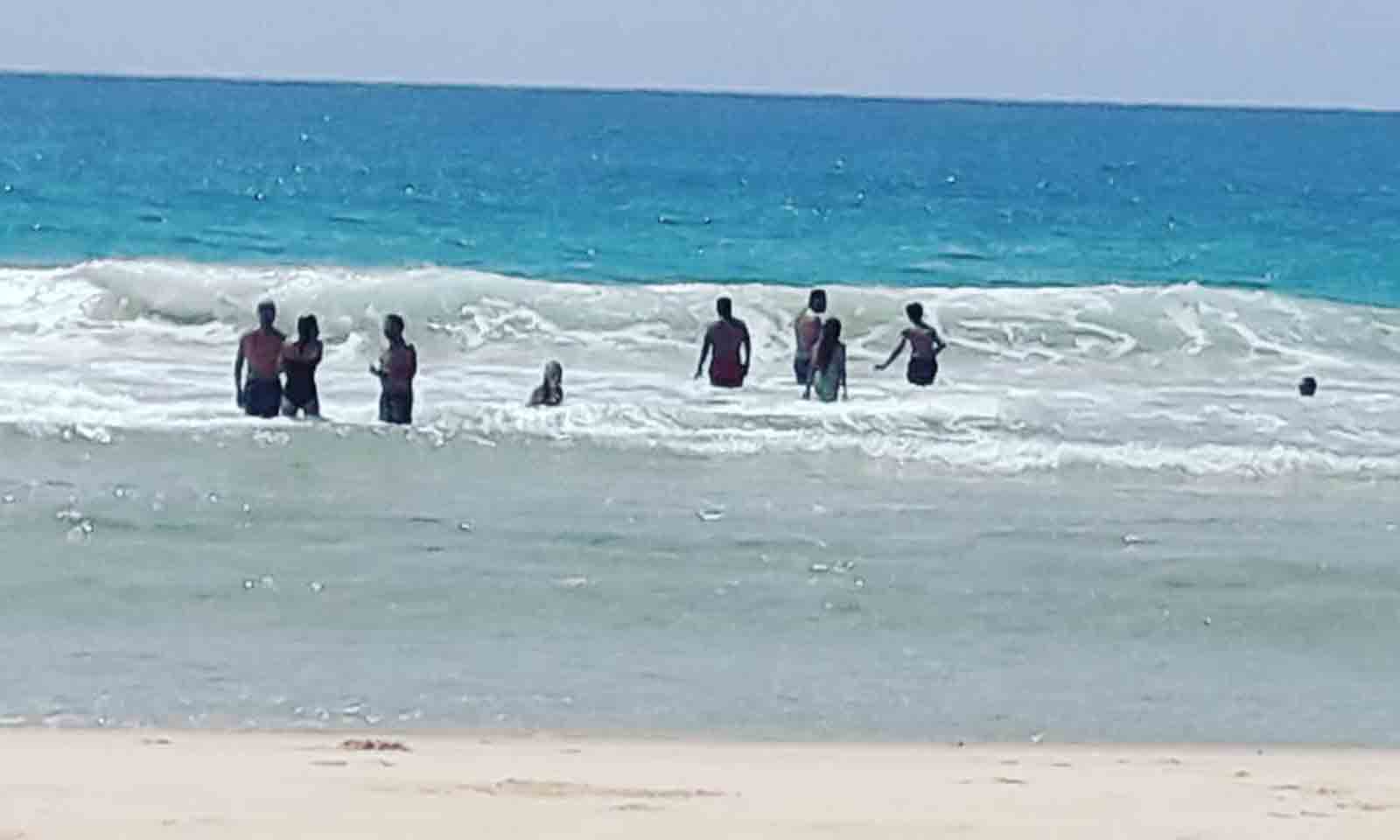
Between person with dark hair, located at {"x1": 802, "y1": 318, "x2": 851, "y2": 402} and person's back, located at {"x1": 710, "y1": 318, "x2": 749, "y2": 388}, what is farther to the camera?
person's back, located at {"x1": 710, "y1": 318, "x2": 749, "y2": 388}

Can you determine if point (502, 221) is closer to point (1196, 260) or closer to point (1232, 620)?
point (1196, 260)

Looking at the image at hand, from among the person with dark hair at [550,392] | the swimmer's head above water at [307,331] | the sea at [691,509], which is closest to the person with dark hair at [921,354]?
the sea at [691,509]

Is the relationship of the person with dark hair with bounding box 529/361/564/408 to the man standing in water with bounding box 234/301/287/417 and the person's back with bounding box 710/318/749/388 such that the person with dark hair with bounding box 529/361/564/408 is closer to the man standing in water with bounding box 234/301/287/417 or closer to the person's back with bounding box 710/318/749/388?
the person's back with bounding box 710/318/749/388

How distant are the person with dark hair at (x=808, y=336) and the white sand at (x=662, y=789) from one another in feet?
32.1

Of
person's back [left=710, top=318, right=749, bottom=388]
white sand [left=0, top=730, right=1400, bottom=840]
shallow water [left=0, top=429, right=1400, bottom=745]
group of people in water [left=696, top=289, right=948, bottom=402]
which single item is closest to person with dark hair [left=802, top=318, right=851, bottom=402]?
group of people in water [left=696, top=289, right=948, bottom=402]

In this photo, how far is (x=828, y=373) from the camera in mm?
17875

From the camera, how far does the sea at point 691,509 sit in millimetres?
9234

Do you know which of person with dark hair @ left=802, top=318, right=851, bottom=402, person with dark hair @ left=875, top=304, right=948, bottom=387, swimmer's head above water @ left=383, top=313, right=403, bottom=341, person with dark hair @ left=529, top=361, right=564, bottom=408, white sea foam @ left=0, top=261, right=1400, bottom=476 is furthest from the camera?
person with dark hair @ left=875, top=304, right=948, bottom=387

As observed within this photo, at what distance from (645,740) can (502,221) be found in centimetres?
3448

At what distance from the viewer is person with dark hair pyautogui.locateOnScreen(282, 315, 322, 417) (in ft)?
51.7

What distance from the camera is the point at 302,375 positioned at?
15750 mm

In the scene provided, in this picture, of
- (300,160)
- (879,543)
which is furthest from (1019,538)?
(300,160)

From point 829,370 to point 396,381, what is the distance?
3.35 m

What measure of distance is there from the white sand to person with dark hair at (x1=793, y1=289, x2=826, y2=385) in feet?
32.1
